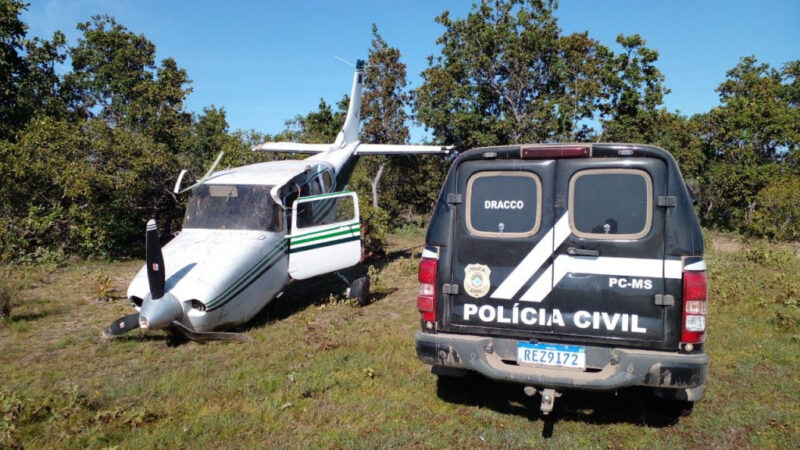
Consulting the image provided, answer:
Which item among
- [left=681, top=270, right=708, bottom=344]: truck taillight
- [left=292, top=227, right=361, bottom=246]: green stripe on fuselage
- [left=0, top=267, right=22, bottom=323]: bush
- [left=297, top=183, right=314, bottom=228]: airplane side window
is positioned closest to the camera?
[left=681, top=270, right=708, bottom=344]: truck taillight

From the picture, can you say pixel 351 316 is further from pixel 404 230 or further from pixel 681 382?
pixel 404 230

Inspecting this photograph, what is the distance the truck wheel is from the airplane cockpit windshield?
1736 mm

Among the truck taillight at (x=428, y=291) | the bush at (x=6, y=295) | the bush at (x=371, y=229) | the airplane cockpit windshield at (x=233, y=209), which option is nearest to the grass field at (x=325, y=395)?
the bush at (x=6, y=295)

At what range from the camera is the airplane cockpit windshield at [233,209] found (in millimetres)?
8195

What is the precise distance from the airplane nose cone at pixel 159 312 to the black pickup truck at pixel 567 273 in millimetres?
3625

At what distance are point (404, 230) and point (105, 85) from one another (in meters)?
12.7

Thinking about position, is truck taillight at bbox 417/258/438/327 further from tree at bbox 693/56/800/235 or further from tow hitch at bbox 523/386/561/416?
tree at bbox 693/56/800/235

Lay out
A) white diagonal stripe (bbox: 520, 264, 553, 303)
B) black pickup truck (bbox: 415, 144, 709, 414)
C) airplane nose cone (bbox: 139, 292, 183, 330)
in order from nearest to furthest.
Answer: black pickup truck (bbox: 415, 144, 709, 414) < white diagonal stripe (bbox: 520, 264, 553, 303) < airplane nose cone (bbox: 139, 292, 183, 330)

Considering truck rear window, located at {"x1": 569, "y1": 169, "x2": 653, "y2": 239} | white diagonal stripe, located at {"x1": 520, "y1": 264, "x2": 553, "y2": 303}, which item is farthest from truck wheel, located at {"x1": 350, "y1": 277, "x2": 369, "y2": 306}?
truck rear window, located at {"x1": 569, "y1": 169, "x2": 653, "y2": 239}

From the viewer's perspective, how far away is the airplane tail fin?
13.6 meters

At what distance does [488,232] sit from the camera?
4.34m

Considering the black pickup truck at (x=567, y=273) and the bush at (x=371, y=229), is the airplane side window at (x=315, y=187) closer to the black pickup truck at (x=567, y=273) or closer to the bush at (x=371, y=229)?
the bush at (x=371, y=229)

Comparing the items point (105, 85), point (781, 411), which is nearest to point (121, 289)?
point (781, 411)

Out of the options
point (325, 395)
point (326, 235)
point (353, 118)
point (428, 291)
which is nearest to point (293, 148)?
point (353, 118)
